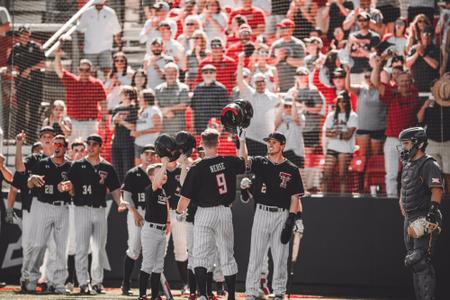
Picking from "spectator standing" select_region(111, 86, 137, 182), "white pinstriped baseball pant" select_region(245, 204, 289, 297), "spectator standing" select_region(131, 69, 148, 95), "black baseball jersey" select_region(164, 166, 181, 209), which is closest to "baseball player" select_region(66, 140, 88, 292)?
"spectator standing" select_region(111, 86, 137, 182)

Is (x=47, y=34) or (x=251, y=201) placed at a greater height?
(x=47, y=34)

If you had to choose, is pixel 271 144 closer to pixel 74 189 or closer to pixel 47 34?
pixel 74 189

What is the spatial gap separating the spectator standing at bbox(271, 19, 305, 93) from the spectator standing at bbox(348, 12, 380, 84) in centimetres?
90

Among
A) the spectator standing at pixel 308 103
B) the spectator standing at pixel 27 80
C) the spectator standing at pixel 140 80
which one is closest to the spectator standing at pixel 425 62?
the spectator standing at pixel 308 103

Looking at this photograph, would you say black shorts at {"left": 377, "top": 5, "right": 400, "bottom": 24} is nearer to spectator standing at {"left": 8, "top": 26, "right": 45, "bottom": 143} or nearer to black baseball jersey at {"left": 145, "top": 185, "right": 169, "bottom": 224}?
black baseball jersey at {"left": 145, "top": 185, "right": 169, "bottom": 224}

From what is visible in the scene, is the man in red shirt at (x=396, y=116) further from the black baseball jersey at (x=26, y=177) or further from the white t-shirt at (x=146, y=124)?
the black baseball jersey at (x=26, y=177)

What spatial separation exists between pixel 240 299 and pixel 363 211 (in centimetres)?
255

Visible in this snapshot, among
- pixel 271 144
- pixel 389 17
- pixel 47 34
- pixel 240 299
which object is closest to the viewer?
pixel 271 144

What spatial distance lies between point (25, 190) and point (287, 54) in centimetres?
514

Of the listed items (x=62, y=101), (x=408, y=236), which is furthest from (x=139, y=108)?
(x=408, y=236)

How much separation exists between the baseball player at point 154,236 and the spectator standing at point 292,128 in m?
3.49

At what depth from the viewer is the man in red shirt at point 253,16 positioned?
53.2 ft

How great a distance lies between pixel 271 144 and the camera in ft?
36.4

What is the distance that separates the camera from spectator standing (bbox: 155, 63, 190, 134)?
49.9ft
